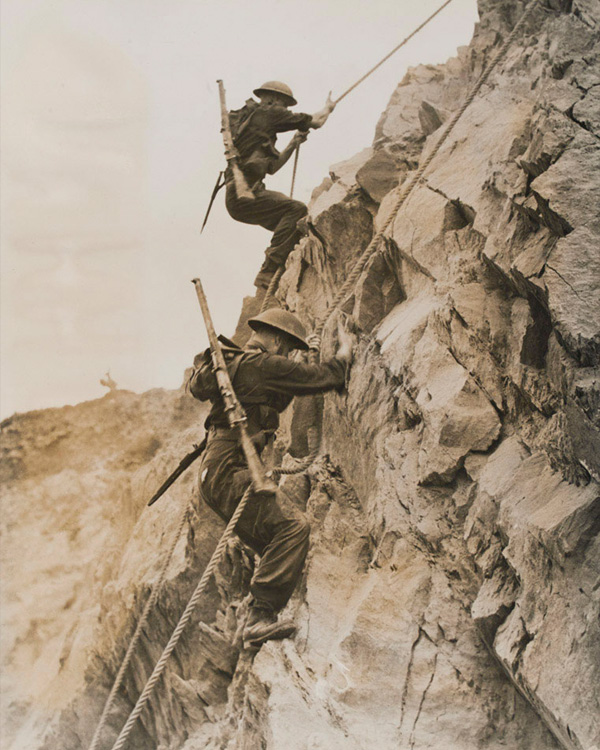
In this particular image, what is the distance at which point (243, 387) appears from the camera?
683 centimetres

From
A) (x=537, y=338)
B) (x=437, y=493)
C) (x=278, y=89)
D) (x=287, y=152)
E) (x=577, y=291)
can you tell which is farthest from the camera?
(x=287, y=152)

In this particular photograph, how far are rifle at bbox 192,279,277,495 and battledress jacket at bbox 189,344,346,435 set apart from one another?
15 centimetres

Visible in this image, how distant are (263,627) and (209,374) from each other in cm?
204

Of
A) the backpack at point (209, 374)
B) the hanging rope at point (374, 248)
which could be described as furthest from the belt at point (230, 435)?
the hanging rope at point (374, 248)

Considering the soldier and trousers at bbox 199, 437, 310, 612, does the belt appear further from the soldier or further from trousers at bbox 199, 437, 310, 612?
the soldier

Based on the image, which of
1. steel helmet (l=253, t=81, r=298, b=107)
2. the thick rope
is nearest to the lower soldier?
the thick rope

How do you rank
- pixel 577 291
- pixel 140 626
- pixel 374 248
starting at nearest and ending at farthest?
pixel 577 291
pixel 374 248
pixel 140 626

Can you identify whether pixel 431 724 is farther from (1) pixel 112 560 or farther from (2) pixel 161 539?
(1) pixel 112 560

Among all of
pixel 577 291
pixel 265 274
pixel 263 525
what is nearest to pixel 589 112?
pixel 577 291

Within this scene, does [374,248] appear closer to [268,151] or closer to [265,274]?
[268,151]

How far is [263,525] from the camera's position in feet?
21.4

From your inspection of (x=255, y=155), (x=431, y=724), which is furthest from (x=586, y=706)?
(x=255, y=155)

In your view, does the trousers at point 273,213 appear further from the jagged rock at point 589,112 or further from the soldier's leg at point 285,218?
the jagged rock at point 589,112

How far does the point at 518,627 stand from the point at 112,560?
252 inches
